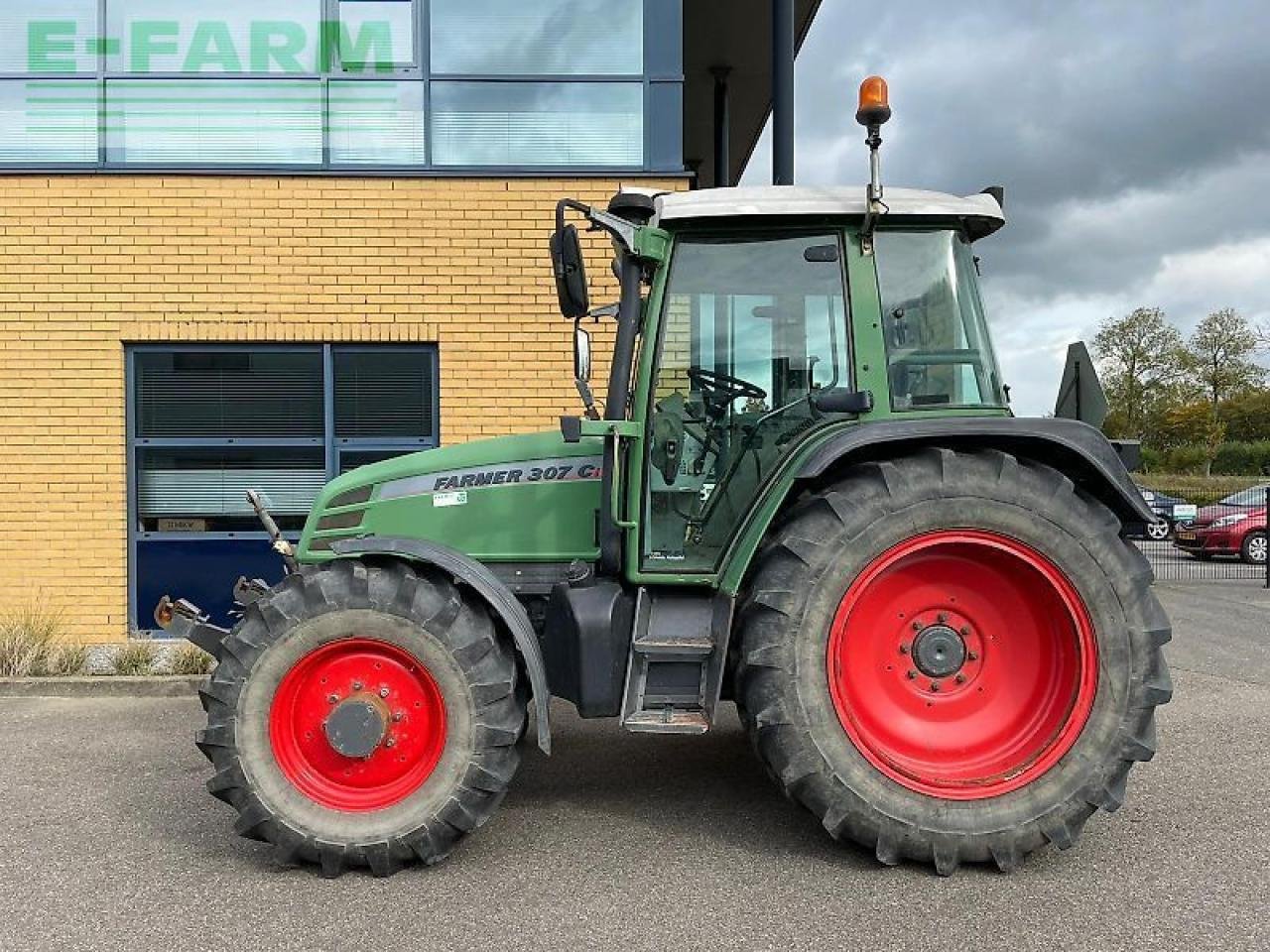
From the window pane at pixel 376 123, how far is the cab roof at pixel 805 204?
14.6 ft

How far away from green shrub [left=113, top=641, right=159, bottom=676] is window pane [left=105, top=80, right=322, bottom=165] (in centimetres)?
368

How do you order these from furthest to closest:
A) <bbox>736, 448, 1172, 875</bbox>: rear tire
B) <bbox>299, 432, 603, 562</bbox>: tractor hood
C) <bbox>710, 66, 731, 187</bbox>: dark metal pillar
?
<bbox>710, 66, 731, 187</bbox>: dark metal pillar → <bbox>299, 432, 603, 562</bbox>: tractor hood → <bbox>736, 448, 1172, 875</bbox>: rear tire

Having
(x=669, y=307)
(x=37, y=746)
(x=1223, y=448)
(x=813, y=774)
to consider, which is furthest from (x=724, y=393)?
(x=1223, y=448)

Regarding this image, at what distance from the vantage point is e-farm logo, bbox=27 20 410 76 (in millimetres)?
7465

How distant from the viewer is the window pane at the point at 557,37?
24.7ft

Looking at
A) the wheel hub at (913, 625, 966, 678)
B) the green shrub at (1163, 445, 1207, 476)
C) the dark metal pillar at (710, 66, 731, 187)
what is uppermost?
the dark metal pillar at (710, 66, 731, 187)

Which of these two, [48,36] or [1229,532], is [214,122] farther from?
[1229,532]

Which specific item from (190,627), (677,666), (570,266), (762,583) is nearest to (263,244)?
(190,627)

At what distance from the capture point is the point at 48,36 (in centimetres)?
750

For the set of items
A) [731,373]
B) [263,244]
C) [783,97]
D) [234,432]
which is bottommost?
[234,432]

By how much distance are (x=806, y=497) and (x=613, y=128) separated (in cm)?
500

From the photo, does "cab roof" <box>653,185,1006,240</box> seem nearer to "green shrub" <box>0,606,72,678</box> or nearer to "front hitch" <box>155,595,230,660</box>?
"front hitch" <box>155,595,230,660</box>

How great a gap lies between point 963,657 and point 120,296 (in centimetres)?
659

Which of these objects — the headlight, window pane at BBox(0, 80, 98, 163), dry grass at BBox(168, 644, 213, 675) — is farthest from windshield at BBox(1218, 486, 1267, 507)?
window pane at BBox(0, 80, 98, 163)
